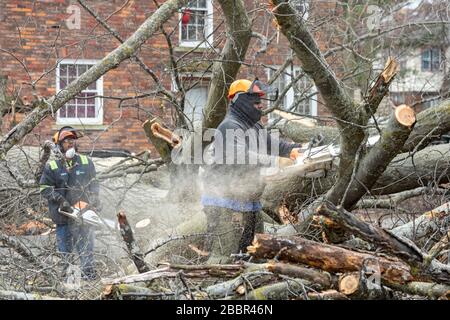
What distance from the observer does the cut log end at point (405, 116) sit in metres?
5.78

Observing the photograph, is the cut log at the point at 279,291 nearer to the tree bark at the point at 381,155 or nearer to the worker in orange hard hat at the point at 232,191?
the tree bark at the point at 381,155

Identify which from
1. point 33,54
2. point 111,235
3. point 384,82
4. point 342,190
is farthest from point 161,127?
point 33,54

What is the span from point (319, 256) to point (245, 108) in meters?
2.57

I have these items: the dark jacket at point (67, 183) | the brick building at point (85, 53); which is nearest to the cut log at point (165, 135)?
the dark jacket at point (67, 183)

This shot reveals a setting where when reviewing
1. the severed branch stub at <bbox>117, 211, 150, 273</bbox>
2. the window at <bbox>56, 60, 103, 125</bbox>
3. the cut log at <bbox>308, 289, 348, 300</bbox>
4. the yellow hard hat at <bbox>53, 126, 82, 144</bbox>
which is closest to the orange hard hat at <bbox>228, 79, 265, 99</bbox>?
the severed branch stub at <bbox>117, 211, 150, 273</bbox>

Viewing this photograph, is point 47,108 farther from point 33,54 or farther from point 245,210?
point 33,54

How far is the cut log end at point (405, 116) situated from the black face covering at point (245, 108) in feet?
5.84

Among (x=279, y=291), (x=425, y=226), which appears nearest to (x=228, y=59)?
(x=425, y=226)

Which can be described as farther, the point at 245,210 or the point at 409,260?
the point at 245,210

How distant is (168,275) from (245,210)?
1.94 meters

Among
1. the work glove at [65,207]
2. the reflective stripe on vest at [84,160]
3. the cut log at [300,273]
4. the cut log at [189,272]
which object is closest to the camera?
the cut log at [300,273]

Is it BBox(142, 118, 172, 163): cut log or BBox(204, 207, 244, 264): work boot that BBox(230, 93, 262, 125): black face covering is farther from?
BBox(142, 118, 172, 163): cut log

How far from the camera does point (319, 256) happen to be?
4.95m
